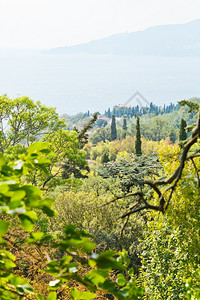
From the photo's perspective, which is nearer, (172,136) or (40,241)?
(40,241)

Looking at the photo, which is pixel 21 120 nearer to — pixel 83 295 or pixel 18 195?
pixel 83 295

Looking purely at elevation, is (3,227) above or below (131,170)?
above

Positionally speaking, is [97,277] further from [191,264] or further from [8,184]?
[191,264]

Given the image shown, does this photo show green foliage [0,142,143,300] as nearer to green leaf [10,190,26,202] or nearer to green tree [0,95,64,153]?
green leaf [10,190,26,202]

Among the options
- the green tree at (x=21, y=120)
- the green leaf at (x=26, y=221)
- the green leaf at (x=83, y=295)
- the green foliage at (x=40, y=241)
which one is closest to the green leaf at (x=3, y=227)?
the green foliage at (x=40, y=241)

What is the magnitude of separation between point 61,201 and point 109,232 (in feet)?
8.57

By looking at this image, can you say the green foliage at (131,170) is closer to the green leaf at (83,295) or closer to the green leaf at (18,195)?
the green leaf at (83,295)

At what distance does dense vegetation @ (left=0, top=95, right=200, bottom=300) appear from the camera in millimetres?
1438

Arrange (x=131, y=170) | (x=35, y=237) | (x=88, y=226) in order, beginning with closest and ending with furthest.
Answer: (x=35, y=237)
(x=88, y=226)
(x=131, y=170)

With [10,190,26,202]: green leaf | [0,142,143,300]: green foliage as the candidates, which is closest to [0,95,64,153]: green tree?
[0,142,143,300]: green foliage

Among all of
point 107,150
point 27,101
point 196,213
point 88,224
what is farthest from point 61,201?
point 107,150

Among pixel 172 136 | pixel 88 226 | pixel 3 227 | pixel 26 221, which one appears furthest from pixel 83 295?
pixel 172 136

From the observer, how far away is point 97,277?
1423 millimetres

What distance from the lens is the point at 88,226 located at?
15.1 metres
